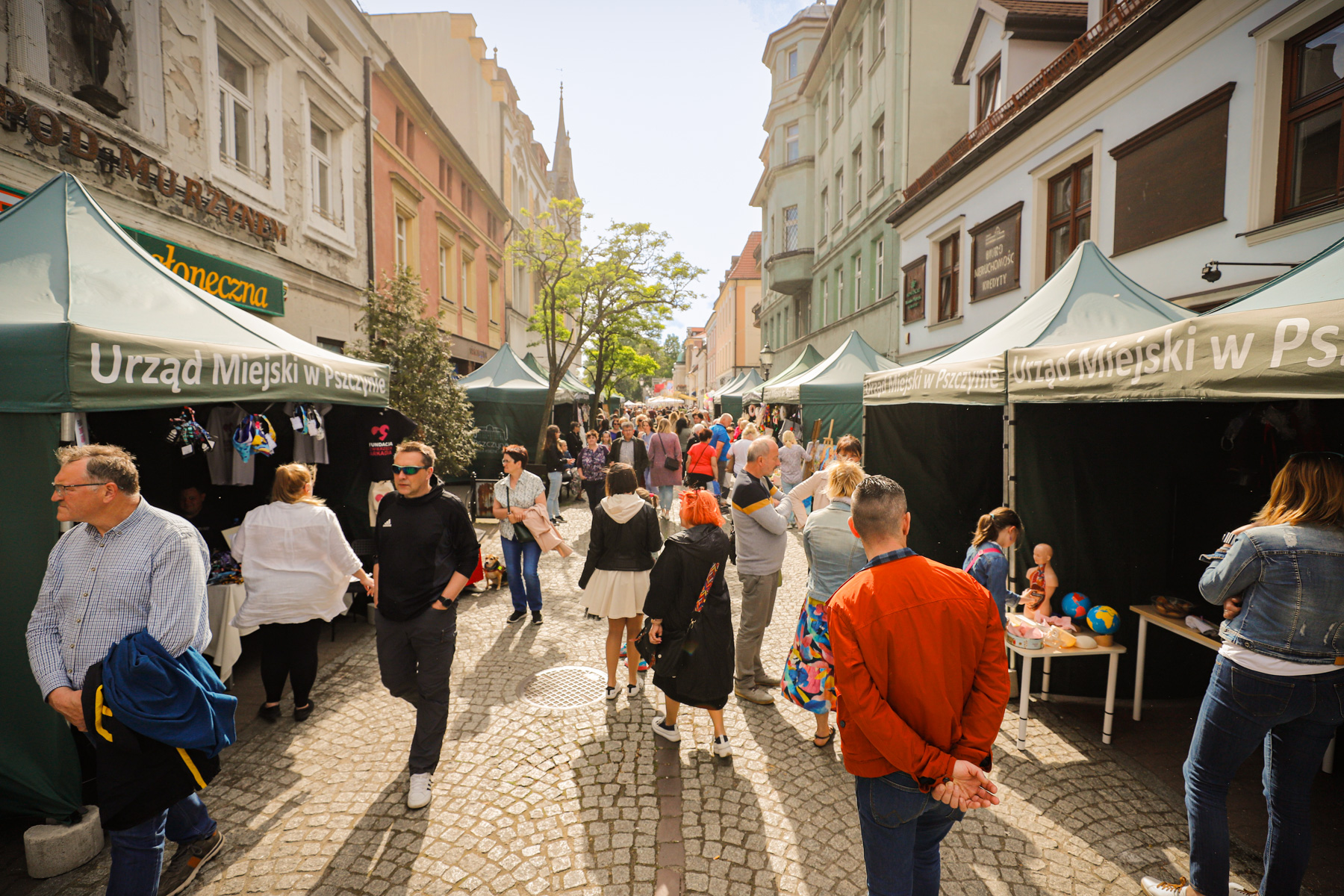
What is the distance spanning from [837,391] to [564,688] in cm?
821

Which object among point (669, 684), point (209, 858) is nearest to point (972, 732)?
point (669, 684)

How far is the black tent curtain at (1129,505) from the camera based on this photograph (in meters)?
4.91

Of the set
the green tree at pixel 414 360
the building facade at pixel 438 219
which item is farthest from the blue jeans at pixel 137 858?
the building facade at pixel 438 219

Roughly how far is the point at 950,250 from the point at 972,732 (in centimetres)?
1419

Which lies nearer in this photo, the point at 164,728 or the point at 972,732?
the point at 972,732

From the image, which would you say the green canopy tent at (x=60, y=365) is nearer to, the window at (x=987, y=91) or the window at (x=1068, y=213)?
the window at (x=1068, y=213)

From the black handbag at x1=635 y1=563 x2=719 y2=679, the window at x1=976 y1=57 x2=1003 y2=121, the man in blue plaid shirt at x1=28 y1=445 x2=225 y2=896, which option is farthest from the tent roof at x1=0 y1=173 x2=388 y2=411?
the window at x1=976 y1=57 x2=1003 y2=121

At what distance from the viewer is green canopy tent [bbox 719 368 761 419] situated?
75.0 feet

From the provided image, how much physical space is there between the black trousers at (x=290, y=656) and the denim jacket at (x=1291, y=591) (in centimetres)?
561

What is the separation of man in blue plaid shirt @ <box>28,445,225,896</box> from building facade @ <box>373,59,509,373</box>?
332 inches

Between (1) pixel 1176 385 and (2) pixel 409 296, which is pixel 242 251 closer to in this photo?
(2) pixel 409 296

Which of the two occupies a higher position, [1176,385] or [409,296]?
[409,296]

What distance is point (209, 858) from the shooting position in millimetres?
3246

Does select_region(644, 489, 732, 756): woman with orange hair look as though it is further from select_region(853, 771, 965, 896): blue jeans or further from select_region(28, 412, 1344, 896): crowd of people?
select_region(853, 771, 965, 896): blue jeans
